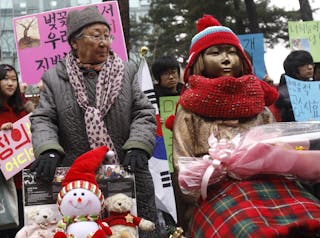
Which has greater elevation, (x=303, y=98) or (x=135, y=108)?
(x=135, y=108)

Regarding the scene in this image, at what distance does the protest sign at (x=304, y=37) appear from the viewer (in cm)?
755

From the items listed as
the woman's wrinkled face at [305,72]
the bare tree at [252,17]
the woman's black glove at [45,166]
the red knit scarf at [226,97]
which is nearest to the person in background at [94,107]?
the woman's black glove at [45,166]

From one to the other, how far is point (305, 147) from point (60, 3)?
647 inches

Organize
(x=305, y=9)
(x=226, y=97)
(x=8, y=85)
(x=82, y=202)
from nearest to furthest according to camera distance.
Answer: (x=82, y=202), (x=226, y=97), (x=8, y=85), (x=305, y=9)

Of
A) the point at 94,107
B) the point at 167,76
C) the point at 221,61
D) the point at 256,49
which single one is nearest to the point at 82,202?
the point at 94,107

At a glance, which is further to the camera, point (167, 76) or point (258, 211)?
point (167, 76)

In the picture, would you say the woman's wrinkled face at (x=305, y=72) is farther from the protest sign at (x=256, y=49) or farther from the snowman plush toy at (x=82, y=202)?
the snowman plush toy at (x=82, y=202)

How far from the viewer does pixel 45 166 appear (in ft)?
11.0

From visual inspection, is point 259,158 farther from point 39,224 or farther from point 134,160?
point 39,224

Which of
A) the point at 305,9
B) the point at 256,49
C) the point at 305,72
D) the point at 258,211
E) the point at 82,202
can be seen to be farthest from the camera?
the point at 305,9

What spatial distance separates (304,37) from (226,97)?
14.1 feet

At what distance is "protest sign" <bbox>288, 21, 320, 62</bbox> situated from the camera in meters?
7.55

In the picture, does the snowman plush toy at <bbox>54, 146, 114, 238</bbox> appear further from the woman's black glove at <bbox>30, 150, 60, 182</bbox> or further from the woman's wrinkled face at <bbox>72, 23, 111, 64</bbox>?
the woman's wrinkled face at <bbox>72, 23, 111, 64</bbox>

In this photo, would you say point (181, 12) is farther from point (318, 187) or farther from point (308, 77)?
point (318, 187)
